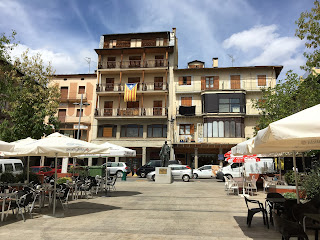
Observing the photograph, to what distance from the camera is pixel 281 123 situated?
13.4 feet

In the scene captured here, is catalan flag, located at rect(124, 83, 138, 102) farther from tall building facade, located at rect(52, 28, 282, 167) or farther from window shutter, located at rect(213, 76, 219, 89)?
window shutter, located at rect(213, 76, 219, 89)

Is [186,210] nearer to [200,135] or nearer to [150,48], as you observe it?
[200,135]

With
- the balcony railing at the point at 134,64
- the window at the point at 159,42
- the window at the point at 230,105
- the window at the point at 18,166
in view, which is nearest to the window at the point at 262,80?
the window at the point at 230,105

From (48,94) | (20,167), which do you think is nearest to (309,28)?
(48,94)

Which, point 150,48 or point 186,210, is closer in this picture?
point 186,210

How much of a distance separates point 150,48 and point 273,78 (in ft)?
54.7

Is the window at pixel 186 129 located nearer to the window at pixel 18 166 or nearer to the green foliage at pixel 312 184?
the window at pixel 18 166

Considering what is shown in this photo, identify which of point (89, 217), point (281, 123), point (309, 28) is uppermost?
point (309, 28)

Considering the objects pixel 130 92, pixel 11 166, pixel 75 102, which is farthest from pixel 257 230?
pixel 75 102

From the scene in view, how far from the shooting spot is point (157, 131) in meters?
33.9

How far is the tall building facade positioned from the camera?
3262 cm

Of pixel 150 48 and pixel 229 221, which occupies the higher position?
pixel 150 48

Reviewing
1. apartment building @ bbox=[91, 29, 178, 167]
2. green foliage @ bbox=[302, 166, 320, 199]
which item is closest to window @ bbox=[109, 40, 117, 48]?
apartment building @ bbox=[91, 29, 178, 167]

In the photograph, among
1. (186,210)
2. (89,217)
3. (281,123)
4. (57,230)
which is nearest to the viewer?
(281,123)
